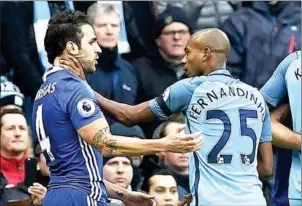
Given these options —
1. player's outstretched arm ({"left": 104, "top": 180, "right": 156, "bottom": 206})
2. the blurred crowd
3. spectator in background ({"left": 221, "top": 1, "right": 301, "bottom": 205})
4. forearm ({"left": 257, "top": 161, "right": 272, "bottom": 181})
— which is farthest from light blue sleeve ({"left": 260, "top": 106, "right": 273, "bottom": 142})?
spectator in background ({"left": 221, "top": 1, "right": 301, "bottom": 205})

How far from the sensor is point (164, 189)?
1026 centimetres

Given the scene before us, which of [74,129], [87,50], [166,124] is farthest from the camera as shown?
[166,124]

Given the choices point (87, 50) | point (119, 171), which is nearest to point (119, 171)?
point (119, 171)

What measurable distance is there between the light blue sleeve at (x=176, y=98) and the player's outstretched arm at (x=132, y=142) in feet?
2.24

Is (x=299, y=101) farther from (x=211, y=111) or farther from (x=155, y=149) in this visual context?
(x=155, y=149)

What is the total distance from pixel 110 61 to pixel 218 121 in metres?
3.51

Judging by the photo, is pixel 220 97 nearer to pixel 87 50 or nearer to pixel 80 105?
pixel 87 50

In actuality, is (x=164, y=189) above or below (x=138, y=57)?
below

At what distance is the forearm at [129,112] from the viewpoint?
806 cm

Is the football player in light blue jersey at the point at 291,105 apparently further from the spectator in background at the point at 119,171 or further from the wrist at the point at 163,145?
the spectator in background at the point at 119,171

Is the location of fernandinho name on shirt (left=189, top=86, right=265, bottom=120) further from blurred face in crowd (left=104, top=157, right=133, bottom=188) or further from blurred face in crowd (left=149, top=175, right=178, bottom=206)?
blurred face in crowd (left=104, top=157, right=133, bottom=188)

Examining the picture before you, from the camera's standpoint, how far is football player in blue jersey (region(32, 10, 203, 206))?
7070mm

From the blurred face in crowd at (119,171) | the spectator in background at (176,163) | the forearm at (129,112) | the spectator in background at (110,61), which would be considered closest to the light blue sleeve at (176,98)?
the forearm at (129,112)

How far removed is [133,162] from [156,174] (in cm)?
50
